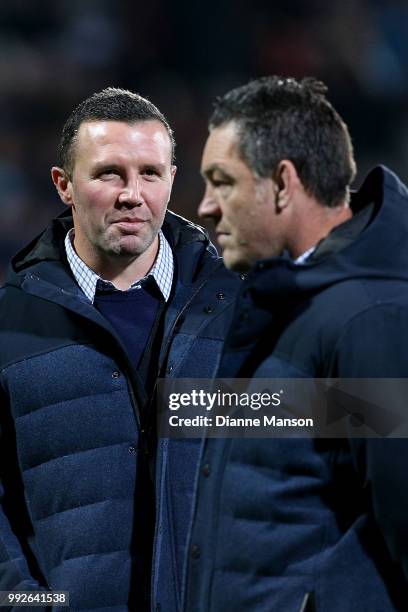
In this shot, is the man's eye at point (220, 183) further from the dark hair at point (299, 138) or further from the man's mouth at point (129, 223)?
the man's mouth at point (129, 223)

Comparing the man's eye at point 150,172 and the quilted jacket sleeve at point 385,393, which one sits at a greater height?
the man's eye at point 150,172

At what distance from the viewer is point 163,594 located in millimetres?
2160

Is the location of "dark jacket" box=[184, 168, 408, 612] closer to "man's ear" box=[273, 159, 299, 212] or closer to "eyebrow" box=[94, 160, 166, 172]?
"man's ear" box=[273, 159, 299, 212]

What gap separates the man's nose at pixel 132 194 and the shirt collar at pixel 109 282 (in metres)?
0.16

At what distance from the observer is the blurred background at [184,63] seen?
6.18 meters

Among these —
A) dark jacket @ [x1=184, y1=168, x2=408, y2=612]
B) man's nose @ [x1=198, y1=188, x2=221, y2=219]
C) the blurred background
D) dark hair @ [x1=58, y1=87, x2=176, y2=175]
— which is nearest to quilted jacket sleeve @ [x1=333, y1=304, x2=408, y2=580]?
dark jacket @ [x1=184, y1=168, x2=408, y2=612]

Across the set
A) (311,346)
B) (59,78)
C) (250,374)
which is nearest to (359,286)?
(311,346)

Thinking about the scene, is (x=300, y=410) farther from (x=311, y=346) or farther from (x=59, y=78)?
(x=59, y=78)

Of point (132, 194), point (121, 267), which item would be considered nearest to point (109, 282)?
point (121, 267)

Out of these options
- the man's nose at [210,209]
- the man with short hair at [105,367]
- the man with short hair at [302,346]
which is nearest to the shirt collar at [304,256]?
the man with short hair at [302,346]

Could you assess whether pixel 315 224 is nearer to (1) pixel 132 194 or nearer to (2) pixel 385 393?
(2) pixel 385 393

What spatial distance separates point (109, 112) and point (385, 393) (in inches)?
40.8

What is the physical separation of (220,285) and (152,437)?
1.18 ft

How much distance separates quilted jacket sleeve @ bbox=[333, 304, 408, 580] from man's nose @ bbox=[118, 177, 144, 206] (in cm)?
77
